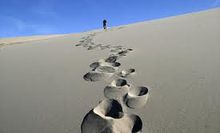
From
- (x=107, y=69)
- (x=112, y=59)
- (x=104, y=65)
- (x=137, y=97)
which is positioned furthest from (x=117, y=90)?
(x=112, y=59)

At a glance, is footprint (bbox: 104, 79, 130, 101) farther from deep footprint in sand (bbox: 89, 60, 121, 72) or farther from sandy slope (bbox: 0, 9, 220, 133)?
deep footprint in sand (bbox: 89, 60, 121, 72)

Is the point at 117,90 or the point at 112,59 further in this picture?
the point at 112,59

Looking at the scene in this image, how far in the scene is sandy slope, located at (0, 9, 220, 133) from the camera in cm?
142

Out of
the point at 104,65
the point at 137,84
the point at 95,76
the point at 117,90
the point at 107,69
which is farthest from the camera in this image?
the point at 104,65

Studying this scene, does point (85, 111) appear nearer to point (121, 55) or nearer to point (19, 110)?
point (19, 110)

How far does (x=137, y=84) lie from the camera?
1.88 meters

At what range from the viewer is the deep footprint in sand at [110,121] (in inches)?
52.6

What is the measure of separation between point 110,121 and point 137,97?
0.32m

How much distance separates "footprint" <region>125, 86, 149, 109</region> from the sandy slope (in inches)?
1.6

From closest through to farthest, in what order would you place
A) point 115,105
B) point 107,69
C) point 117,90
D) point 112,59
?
point 115,105 < point 117,90 < point 107,69 < point 112,59

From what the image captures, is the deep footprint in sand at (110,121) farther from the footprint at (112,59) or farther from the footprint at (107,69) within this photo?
the footprint at (112,59)

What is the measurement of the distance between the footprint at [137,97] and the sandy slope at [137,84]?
4 cm

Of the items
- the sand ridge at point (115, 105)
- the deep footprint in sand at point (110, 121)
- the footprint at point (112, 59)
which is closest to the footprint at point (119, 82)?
the sand ridge at point (115, 105)

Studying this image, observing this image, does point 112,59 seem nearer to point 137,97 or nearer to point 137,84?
point 137,84
